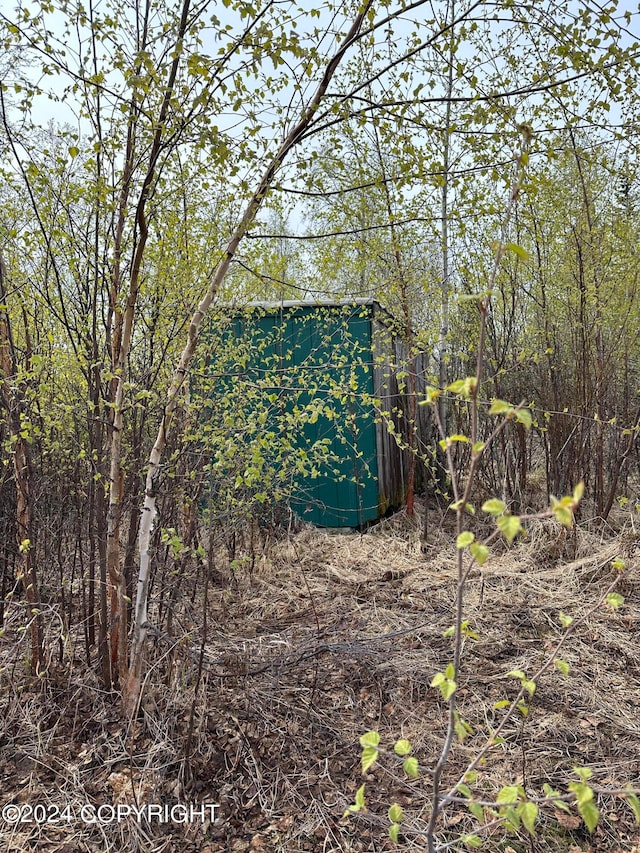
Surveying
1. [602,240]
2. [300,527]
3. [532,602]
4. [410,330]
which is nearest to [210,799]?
[532,602]

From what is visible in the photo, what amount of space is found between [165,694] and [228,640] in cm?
70

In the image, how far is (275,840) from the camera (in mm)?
2041

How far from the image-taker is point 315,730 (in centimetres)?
258

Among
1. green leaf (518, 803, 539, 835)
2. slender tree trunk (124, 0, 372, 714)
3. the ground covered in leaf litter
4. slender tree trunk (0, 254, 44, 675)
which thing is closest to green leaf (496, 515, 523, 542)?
green leaf (518, 803, 539, 835)

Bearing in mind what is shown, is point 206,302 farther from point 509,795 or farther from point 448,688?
point 509,795

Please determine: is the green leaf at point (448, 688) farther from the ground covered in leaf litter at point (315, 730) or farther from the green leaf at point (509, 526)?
the ground covered in leaf litter at point (315, 730)

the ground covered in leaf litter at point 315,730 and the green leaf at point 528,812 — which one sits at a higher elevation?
the green leaf at point 528,812

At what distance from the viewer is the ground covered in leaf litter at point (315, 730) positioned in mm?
2082

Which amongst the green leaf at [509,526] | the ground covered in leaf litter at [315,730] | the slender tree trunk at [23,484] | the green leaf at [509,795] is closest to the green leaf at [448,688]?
the green leaf at [509,795]

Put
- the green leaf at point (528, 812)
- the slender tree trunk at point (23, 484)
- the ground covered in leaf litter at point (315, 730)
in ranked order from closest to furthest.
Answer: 1. the green leaf at point (528, 812)
2. the ground covered in leaf litter at point (315, 730)
3. the slender tree trunk at point (23, 484)

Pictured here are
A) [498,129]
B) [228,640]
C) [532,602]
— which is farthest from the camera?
[532,602]

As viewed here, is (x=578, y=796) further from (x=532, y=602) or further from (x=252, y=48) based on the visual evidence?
(x=532, y=602)

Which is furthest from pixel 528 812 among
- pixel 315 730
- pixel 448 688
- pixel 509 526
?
pixel 315 730

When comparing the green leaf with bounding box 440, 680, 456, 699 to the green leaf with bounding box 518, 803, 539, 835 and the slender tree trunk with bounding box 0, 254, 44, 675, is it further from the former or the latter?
the slender tree trunk with bounding box 0, 254, 44, 675
